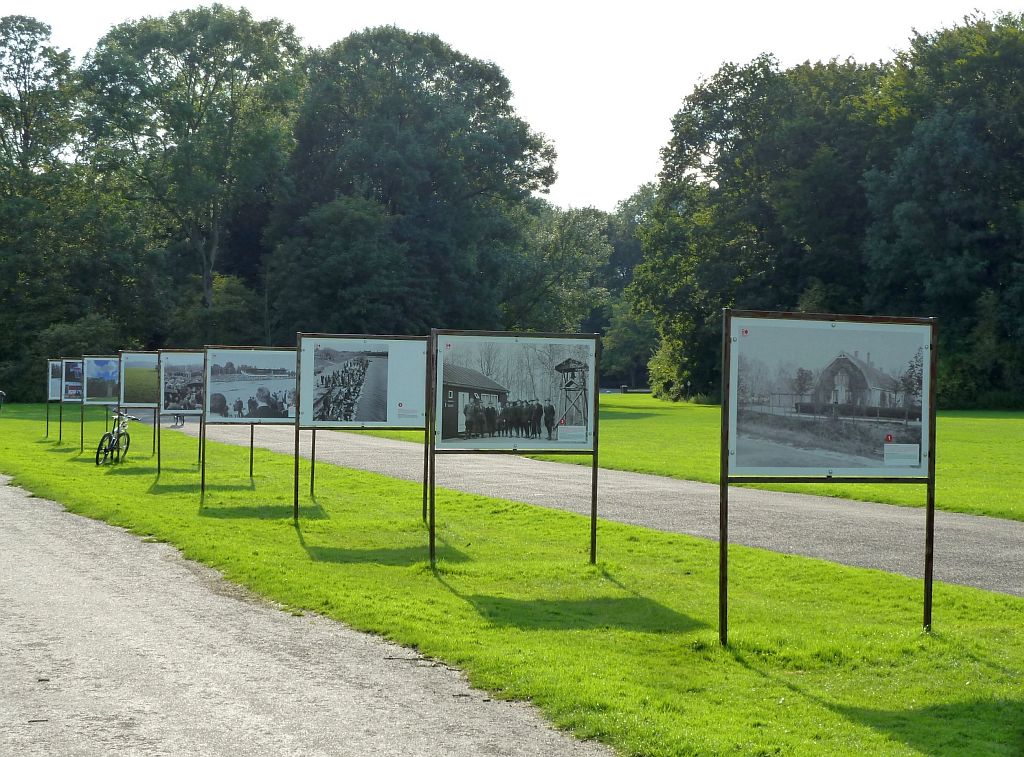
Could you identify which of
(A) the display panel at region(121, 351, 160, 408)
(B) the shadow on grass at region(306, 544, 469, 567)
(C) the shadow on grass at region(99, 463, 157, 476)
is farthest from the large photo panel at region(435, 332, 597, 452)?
(A) the display panel at region(121, 351, 160, 408)

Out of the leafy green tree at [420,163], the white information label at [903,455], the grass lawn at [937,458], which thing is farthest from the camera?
the leafy green tree at [420,163]

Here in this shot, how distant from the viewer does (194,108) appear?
79.5 m

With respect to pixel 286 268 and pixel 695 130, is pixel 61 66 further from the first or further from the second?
pixel 695 130

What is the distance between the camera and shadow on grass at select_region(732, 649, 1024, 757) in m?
6.72

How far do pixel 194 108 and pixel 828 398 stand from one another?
74614mm

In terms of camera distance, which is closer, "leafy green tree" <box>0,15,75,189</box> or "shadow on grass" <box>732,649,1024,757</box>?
"shadow on grass" <box>732,649,1024,757</box>

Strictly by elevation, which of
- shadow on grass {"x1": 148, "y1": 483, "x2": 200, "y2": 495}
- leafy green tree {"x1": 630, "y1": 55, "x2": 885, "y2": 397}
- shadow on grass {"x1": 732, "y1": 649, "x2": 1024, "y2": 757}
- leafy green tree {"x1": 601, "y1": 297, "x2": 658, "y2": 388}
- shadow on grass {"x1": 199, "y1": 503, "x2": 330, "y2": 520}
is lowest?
shadow on grass {"x1": 148, "y1": 483, "x2": 200, "y2": 495}

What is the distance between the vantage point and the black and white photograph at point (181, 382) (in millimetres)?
26734

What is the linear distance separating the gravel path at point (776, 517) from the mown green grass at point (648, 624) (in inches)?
36.9

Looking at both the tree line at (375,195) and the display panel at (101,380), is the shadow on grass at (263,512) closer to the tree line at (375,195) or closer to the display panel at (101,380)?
the display panel at (101,380)

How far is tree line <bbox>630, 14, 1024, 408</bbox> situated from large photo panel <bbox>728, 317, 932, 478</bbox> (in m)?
55.7

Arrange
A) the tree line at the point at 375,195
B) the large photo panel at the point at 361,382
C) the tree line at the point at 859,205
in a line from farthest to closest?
the tree line at the point at 375,195
the tree line at the point at 859,205
the large photo panel at the point at 361,382

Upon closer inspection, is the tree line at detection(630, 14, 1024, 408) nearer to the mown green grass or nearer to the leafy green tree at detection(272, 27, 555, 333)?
the leafy green tree at detection(272, 27, 555, 333)

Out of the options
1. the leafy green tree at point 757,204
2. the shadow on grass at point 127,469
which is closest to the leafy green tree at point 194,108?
the leafy green tree at point 757,204
